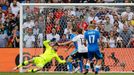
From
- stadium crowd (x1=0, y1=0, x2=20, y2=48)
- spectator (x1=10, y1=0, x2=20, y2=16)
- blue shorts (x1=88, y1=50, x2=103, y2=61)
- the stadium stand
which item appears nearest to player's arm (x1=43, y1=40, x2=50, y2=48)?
the stadium stand

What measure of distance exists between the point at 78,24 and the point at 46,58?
7.22ft

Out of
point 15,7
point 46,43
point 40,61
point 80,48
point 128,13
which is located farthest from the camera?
point 15,7

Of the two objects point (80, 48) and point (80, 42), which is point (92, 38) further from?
point (80, 42)

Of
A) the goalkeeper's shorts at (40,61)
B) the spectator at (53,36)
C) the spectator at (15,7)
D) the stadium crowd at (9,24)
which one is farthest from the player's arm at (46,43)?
the spectator at (15,7)

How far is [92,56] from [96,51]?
10.5 inches

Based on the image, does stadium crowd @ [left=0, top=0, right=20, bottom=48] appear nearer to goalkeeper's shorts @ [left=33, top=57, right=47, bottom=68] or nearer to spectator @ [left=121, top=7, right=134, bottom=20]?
goalkeeper's shorts @ [left=33, top=57, right=47, bottom=68]

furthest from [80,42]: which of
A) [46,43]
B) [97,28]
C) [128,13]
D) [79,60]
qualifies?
[128,13]

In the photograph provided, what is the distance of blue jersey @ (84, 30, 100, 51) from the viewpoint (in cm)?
1762

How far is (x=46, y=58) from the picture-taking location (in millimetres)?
19344

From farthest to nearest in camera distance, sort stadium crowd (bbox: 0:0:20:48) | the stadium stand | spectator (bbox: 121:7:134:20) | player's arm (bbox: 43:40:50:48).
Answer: stadium crowd (bbox: 0:0:20:48)
spectator (bbox: 121:7:134:20)
the stadium stand
player's arm (bbox: 43:40:50:48)

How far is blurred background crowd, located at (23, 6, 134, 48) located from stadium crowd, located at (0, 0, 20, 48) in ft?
3.33

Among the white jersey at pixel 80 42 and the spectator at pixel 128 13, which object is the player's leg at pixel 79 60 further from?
the spectator at pixel 128 13

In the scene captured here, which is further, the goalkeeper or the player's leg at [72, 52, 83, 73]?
the goalkeeper

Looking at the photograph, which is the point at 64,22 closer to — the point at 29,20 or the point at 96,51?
the point at 29,20
